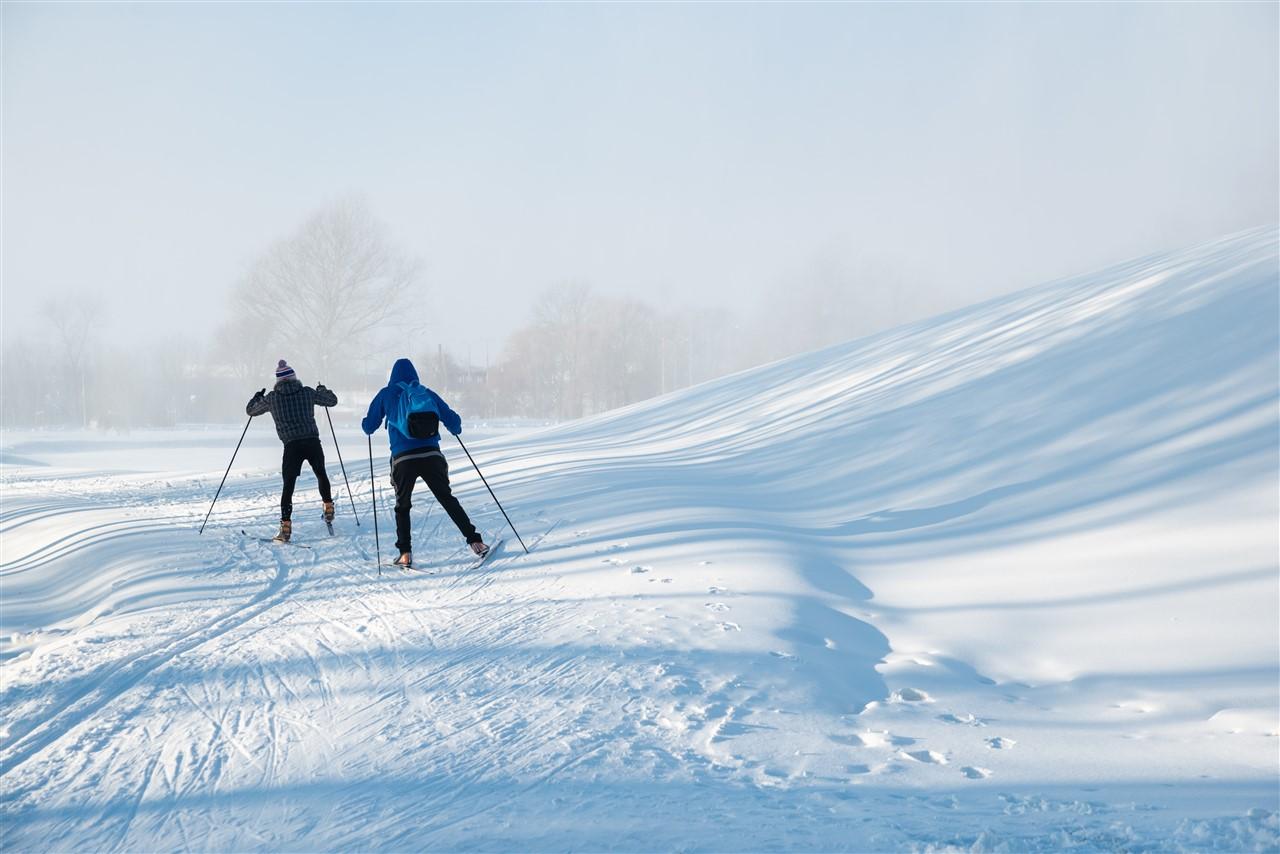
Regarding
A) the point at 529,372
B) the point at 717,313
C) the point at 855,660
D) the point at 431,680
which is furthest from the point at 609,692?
the point at 717,313

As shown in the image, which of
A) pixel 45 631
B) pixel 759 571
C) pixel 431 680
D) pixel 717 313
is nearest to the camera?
pixel 431 680

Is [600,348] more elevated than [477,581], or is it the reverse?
[600,348]

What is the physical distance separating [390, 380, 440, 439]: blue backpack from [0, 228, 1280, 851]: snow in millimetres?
1257

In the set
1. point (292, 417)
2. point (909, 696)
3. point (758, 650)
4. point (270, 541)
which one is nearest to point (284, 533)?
point (270, 541)

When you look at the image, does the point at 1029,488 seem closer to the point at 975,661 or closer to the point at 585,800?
the point at 975,661

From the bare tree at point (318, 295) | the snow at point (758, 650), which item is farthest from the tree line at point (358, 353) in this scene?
the snow at point (758, 650)

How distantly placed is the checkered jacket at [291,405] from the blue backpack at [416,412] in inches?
85.1

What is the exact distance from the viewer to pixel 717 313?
283ft

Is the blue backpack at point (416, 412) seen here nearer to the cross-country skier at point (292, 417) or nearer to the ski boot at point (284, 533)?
the cross-country skier at point (292, 417)

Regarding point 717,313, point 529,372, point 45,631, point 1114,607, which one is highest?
point 717,313

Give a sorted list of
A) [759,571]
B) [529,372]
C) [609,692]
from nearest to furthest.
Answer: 1. [609,692]
2. [759,571]
3. [529,372]

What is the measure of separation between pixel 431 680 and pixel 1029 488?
17.2ft

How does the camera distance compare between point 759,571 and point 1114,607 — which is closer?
point 1114,607

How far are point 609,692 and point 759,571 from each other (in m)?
2.18
